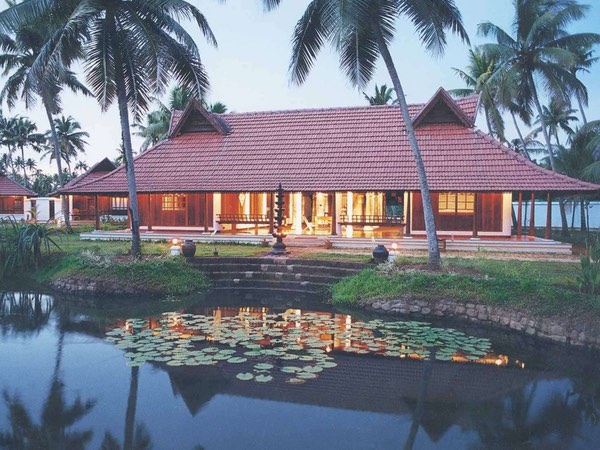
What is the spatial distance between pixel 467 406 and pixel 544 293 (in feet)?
13.6

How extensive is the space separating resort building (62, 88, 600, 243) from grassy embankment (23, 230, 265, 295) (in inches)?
172

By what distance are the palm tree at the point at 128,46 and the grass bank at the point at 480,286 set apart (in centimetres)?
629

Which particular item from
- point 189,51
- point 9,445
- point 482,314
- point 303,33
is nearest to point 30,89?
point 189,51

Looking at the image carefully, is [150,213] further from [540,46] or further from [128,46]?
[540,46]

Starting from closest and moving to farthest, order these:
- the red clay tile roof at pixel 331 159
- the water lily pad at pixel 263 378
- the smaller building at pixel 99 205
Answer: the water lily pad at pixel 263 378 → the red clay tile roof at pixel 331 159 → the smaller building at pixel 99 205

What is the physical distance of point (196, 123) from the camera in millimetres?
20719

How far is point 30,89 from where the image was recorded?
36.8 ft

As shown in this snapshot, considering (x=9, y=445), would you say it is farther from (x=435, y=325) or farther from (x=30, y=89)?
(x=30, y=89)

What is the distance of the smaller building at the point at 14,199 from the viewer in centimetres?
3322

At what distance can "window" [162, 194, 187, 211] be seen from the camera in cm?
1881

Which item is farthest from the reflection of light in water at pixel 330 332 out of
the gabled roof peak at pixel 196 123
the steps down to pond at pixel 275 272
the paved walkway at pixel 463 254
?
the gabled roof peak at pixel 196 123

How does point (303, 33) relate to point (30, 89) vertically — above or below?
above

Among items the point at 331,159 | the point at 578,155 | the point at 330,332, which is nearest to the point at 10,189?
the point at 331,159

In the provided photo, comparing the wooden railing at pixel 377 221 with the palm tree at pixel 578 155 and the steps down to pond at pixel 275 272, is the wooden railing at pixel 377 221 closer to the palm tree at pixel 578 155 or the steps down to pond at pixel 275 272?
the steps down to pond at pixel 275 272
